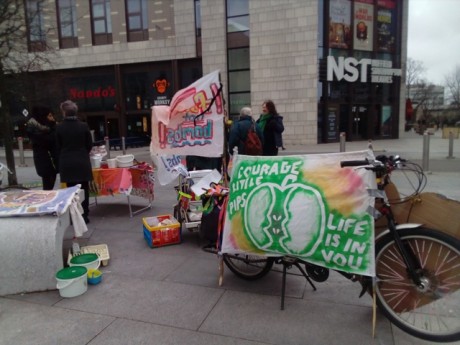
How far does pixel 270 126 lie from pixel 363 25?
19.5 metres

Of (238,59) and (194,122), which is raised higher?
(238,59)

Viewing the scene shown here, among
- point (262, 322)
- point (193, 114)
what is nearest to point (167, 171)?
point (193, 114)

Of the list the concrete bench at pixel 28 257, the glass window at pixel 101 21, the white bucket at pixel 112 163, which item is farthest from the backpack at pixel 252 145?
the glass window at pixel 101 21

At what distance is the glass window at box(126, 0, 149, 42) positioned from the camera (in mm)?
24597

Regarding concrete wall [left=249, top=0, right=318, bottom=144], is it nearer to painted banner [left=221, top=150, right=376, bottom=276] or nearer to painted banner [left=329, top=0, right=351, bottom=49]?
painted banner [left=329, top=0, right=351, bottom=49]

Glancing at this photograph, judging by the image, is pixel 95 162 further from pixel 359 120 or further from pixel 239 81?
pixel 359 120

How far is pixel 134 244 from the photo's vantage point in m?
5.04

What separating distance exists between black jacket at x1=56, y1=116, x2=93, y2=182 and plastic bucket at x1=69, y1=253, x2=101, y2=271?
1768 mm

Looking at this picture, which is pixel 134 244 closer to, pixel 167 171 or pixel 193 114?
pixel 167 171

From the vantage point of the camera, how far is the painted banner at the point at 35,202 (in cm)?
382

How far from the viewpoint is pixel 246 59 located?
2202 centimetres

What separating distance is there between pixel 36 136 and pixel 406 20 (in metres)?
25.9

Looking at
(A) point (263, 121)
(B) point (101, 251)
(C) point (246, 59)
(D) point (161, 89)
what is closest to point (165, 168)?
(B) point (101, 251)

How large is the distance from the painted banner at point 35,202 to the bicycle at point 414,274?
2946mm
